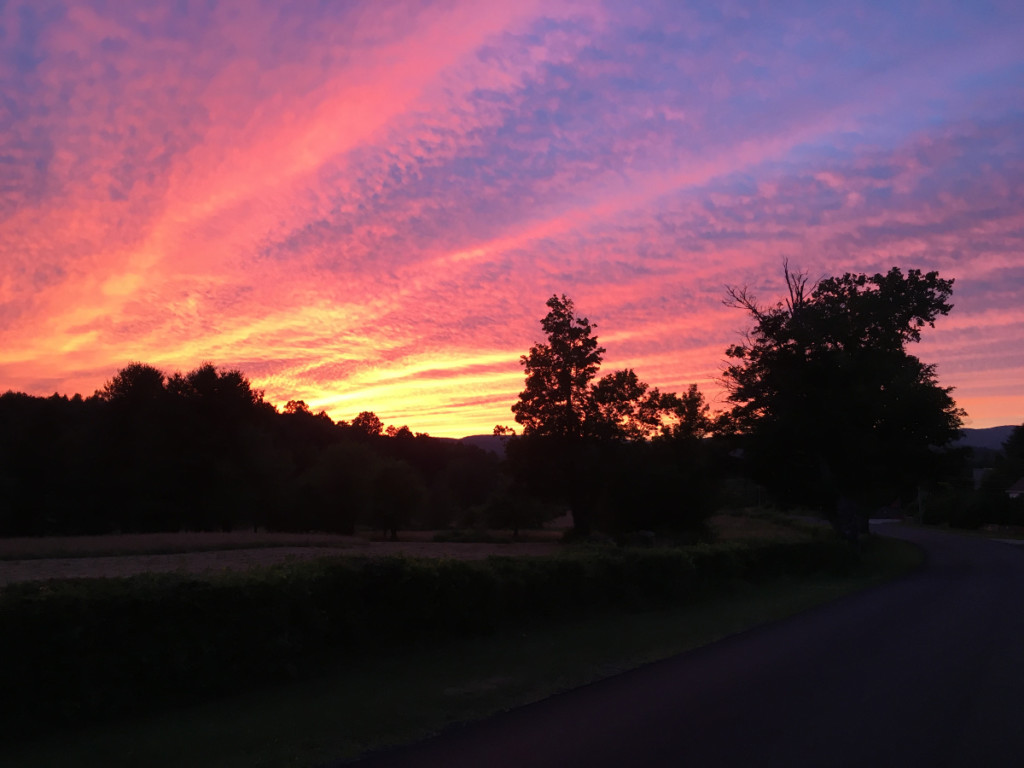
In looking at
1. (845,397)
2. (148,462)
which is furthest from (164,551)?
→ (845,397)

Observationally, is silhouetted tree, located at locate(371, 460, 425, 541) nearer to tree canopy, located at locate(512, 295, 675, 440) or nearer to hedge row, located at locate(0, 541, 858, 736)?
tree canopy, located at locate(512, 295, 675, 440)

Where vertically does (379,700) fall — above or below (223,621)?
below

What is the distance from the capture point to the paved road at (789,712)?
6.73m

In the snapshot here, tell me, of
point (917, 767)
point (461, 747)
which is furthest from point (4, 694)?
point (917, 767)

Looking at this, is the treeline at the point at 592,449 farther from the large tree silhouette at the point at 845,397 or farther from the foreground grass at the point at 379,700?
the foreground grass at the point at 379,700

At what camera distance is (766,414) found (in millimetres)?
36906

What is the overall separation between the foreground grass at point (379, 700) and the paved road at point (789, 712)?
1.83 ft

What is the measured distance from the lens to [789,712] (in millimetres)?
8172

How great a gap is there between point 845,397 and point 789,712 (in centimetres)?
2991

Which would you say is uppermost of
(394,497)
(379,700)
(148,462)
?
(148,462)

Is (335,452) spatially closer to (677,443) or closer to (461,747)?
(677,443)

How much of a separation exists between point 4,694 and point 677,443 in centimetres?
4422

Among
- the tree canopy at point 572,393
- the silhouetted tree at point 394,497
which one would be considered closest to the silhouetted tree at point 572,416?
the tree canopy at point 572,393

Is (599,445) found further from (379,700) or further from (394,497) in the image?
(379,700)
